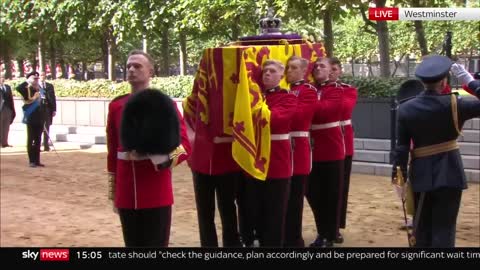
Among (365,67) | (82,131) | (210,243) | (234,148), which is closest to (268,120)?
(234,148)

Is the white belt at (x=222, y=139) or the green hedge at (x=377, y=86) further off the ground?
the green hedge at (x=377, y=86)

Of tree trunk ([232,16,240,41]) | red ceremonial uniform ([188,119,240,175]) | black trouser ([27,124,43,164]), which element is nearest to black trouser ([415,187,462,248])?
red ceremonial uniform ([188,119,240,175])

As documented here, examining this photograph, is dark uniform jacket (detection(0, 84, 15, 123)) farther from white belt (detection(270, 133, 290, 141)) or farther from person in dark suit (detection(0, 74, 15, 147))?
white belt (detection(270, 133, 290, 141))

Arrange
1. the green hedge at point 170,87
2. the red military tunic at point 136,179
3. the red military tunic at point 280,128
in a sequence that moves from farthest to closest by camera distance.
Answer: the green hedge at point 170,87
the red military tunic at point 280,128
the red military tunic at point 136,179

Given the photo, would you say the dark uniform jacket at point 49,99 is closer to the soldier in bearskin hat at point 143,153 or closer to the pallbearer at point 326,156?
the pallbearer at point 326,156

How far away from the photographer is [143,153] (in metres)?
3.53

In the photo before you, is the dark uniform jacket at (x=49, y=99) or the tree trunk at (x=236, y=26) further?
the tree trunk at (x=236, y=26)

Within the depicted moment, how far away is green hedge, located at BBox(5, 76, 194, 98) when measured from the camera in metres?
13.9

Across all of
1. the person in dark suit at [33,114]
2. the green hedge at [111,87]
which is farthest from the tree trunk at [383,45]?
the person in dark suit at [33,114]

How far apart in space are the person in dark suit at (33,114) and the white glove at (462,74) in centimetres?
828

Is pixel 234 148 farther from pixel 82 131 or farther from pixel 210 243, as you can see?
pixel 82 131

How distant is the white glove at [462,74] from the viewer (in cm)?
390

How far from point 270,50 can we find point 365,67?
15.9 metres

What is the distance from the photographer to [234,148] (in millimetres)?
4555
